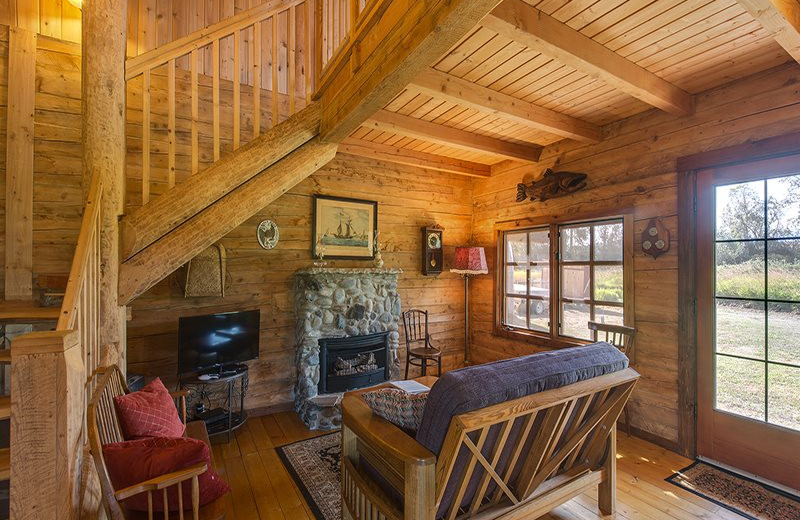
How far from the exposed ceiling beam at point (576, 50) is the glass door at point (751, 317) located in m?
0.76

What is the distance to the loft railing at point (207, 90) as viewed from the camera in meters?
2.30

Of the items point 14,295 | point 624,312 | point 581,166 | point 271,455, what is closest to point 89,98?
point 14,295

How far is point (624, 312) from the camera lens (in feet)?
10.8

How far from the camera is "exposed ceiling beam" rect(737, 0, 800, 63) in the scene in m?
1.67

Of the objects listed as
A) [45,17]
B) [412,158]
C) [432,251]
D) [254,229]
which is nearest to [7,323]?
[254,229]

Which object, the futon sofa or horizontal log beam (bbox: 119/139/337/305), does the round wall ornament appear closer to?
horizontal log beam (bbox: 119/139/337/305)

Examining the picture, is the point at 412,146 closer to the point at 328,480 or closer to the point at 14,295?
the point at 328,480

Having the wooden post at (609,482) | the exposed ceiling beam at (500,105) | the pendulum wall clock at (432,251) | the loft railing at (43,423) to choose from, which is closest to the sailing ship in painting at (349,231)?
the pendulum wall clock at (432,251)

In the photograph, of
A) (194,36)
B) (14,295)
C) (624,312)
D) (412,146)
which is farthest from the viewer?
(412,146)

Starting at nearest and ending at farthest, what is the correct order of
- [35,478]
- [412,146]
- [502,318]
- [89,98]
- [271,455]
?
[35,478]
[89,98]
[271,455]
[412,146]
[502,318]

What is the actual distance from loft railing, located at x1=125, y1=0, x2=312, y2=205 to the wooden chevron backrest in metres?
2.20

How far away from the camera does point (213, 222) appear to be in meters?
2.38

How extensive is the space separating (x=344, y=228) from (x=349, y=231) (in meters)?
0.07

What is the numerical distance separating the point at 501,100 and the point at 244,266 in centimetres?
275
